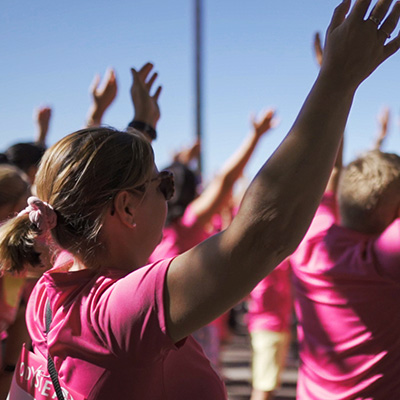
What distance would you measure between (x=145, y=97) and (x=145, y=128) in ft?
0.58

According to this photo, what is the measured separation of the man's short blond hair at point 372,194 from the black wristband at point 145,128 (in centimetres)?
75

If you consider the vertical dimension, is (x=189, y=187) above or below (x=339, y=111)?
below

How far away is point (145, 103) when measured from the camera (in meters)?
2.39

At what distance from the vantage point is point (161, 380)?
1220 mm

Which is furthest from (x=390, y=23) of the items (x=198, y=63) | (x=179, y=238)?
(x=198, y=63)

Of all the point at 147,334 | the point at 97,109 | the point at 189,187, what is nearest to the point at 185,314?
the point at 147,334

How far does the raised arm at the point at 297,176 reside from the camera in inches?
37.8

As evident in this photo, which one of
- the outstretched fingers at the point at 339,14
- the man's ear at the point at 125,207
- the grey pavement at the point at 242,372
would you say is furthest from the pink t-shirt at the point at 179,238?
the outstretched fingers at the point at 339,14

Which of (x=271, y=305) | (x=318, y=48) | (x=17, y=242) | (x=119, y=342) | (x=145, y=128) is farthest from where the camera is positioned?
(x=271, y=305)

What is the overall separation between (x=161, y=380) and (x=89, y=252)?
32 centimetres

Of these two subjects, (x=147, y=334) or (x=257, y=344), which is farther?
(x=257, y=344)

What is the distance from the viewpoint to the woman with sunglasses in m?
0.97

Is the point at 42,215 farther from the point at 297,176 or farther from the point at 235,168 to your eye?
the point at 235,168

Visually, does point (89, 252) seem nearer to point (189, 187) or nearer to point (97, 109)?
point (97, 109)
